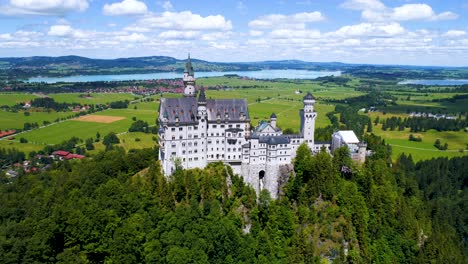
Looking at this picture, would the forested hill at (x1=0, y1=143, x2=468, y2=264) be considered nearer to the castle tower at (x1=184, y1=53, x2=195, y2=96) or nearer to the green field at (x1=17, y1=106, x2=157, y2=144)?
the castle tower at (x1=184, y1=53, x2=195, y2=96)

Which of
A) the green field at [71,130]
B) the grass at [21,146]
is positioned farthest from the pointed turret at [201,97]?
the green field at [71,130]

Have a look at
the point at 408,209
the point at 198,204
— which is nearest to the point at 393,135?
the point at 408,209

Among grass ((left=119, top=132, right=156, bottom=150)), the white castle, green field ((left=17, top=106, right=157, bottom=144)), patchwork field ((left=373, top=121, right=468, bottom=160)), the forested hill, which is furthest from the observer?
green field ((left=17, top=106, right=157, bottom=144))

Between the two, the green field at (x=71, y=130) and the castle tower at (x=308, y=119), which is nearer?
the castle tower at (x=308, y=119)

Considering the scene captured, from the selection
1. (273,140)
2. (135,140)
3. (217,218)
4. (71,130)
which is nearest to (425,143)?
(273,140)

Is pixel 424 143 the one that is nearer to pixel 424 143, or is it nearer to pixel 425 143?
pixel 424 143

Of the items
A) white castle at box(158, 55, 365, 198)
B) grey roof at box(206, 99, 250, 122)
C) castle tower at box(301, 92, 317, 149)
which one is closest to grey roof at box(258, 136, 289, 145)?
white castle at box(158, 55, 365, 198)

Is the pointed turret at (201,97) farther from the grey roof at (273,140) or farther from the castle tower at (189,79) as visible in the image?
the grey roof at (273,140)
